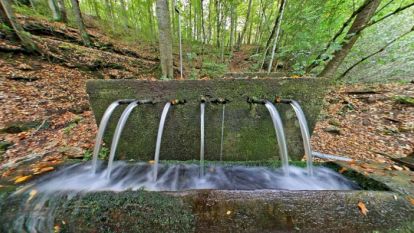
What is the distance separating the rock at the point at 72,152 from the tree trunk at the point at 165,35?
289 centimetres

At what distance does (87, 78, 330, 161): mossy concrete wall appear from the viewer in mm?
2674

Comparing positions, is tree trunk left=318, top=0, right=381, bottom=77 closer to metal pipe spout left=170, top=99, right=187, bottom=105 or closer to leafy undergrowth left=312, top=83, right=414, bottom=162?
leafy undergrowth left=312, top=83, right=414, bottom=162

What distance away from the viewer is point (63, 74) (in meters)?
6.05

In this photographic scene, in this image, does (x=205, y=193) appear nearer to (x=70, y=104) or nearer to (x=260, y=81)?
(x=260, y=81)

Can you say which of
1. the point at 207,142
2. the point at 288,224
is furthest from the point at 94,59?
the point at 288,224

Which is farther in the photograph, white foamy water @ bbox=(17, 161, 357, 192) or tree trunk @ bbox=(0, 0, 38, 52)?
tree trunk @ bbox=(0, 0, 38, 52)

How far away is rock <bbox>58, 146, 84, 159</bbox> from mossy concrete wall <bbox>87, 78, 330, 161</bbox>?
603 mm

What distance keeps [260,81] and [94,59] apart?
742cm

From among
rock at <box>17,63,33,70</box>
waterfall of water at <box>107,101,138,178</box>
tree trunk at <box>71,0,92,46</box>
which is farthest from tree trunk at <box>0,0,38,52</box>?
waterfall of water at <box>107,101,138,178</box>

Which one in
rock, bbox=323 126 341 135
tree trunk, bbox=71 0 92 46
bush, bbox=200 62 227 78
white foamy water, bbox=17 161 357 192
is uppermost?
tree trunk, bbox=71 0 92 46

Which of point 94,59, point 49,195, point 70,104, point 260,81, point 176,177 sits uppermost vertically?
point 94,59

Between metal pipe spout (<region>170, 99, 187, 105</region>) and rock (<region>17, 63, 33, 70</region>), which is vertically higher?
rock (<region>17, 63, 33, 70</region>)

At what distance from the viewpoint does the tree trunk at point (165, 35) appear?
14.6ft

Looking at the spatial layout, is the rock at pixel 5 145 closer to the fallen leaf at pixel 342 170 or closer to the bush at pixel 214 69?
the fallen leaf at pixel 342 170
